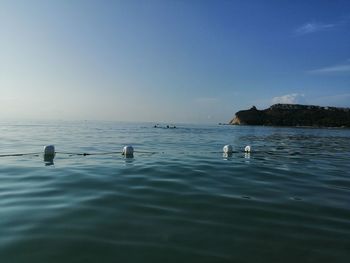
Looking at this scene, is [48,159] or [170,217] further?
[48,159]

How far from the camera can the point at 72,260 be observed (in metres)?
6.34

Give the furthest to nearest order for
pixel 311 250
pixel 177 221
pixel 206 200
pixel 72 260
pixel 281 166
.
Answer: pixel 281 166 < pixel 206 200 < pixel 177 221 < pixel 311 250 < pixel 72 260

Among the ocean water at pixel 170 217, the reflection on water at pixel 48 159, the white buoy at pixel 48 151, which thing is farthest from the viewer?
the white buoy at pixel 48 151

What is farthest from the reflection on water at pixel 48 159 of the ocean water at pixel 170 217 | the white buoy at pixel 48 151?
the ocean water at pixel 170 217

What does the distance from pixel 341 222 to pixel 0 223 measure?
8336mm

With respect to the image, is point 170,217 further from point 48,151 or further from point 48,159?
point 48,151

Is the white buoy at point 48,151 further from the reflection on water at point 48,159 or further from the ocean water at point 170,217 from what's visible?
the ocean water at point 170,217

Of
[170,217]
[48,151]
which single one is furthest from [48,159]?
[170,217]

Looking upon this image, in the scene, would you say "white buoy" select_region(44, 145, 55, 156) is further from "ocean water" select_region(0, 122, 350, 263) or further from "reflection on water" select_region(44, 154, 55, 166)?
"ocean water" select_region(0, 122, 350, 263)

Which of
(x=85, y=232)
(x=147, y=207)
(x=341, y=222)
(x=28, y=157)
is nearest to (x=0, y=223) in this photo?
(x=85, y=232)

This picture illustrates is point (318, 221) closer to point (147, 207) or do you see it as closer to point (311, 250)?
A: point (311, 250)

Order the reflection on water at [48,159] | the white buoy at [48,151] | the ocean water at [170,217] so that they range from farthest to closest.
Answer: the white buoy at [48,151] < the reflection on water at [48,159] < the ocean water at [170,217]

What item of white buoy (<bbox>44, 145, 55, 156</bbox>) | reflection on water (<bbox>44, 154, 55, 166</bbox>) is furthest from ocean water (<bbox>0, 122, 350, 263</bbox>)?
white buoy (<bbox>44, 145, 55, 156</bbox>)

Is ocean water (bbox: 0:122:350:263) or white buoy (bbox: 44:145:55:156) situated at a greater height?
white buoy (bbox: 44:145:55:156)
